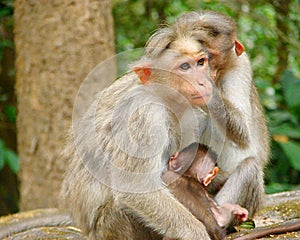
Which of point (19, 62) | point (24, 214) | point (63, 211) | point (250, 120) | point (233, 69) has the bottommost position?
point (24, 214)

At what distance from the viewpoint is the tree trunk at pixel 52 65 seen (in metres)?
7.89

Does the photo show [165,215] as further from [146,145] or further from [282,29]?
[282,29]

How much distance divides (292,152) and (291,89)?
3.45ft

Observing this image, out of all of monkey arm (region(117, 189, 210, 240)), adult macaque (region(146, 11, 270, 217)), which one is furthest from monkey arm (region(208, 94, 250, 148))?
monkey arm (region(117, 189, 210, 240))

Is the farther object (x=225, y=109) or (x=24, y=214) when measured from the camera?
(x=24, y=214)

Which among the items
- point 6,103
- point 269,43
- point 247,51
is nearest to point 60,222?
point 247,51

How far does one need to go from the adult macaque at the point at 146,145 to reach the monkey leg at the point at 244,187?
25.7 inches

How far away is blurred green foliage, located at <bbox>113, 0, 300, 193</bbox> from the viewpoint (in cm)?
853

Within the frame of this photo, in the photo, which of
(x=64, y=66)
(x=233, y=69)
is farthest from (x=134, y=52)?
(x=64, y=66)

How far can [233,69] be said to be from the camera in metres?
5.22

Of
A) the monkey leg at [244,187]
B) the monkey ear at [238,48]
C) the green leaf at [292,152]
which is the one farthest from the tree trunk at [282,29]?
the monkey leg at [244,187]

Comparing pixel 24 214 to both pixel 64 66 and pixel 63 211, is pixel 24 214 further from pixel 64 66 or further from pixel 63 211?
pixel 64 66

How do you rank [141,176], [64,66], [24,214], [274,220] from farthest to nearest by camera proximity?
1. [64,66]
2. [24,214]
3. [274,220]
4. [141,176]

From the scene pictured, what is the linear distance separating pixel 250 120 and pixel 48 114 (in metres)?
3.36
